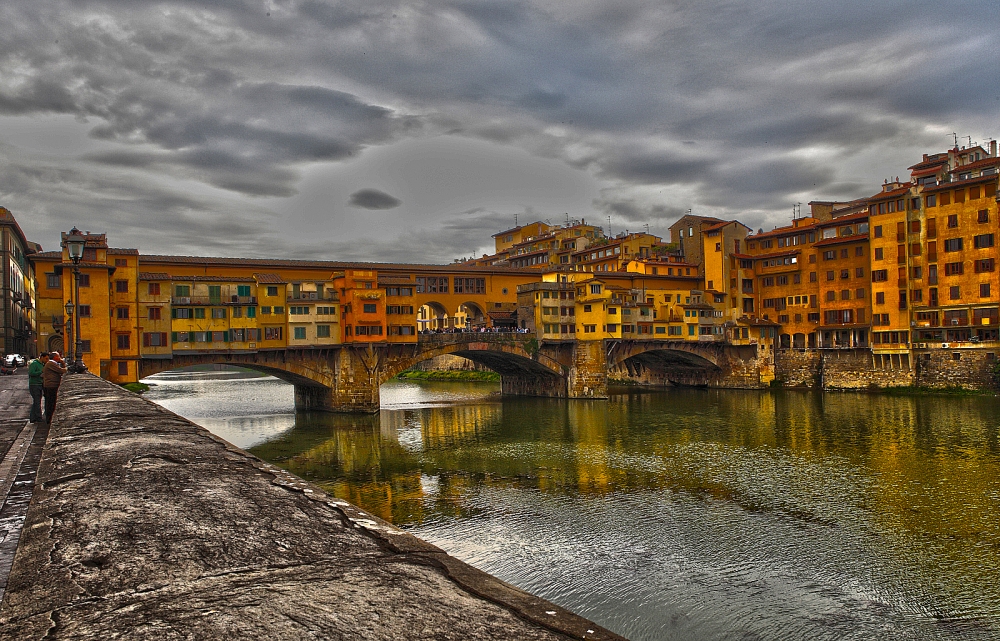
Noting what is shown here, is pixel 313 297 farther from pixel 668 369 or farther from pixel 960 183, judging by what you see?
pixel 960 183

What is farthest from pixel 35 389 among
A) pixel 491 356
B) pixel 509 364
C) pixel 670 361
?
pixel 670 361

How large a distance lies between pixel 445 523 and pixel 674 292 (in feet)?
176

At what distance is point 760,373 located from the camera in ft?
225

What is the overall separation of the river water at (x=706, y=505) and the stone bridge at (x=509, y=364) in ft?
11.5

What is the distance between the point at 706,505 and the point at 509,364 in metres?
42.7

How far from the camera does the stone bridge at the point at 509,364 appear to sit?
1950 inches

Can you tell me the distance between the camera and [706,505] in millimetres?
22688

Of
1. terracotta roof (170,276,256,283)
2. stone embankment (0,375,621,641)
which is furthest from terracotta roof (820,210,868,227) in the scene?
stone embankment (0,375,621,641)

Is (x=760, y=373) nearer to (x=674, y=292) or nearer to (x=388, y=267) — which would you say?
(x=674, y=292)

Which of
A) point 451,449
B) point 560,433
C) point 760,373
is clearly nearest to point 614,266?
point 760,373

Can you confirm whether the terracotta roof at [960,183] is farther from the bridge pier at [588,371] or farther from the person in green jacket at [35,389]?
the person in green jacket at [35,389]

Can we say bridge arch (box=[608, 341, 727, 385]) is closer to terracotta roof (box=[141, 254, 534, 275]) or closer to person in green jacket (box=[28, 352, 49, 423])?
terracotta roof (box=[141, 254, 534, 275])

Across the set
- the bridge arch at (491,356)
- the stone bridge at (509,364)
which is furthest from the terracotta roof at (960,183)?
the bridge arch at (491,356)

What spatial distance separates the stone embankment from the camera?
247cm
